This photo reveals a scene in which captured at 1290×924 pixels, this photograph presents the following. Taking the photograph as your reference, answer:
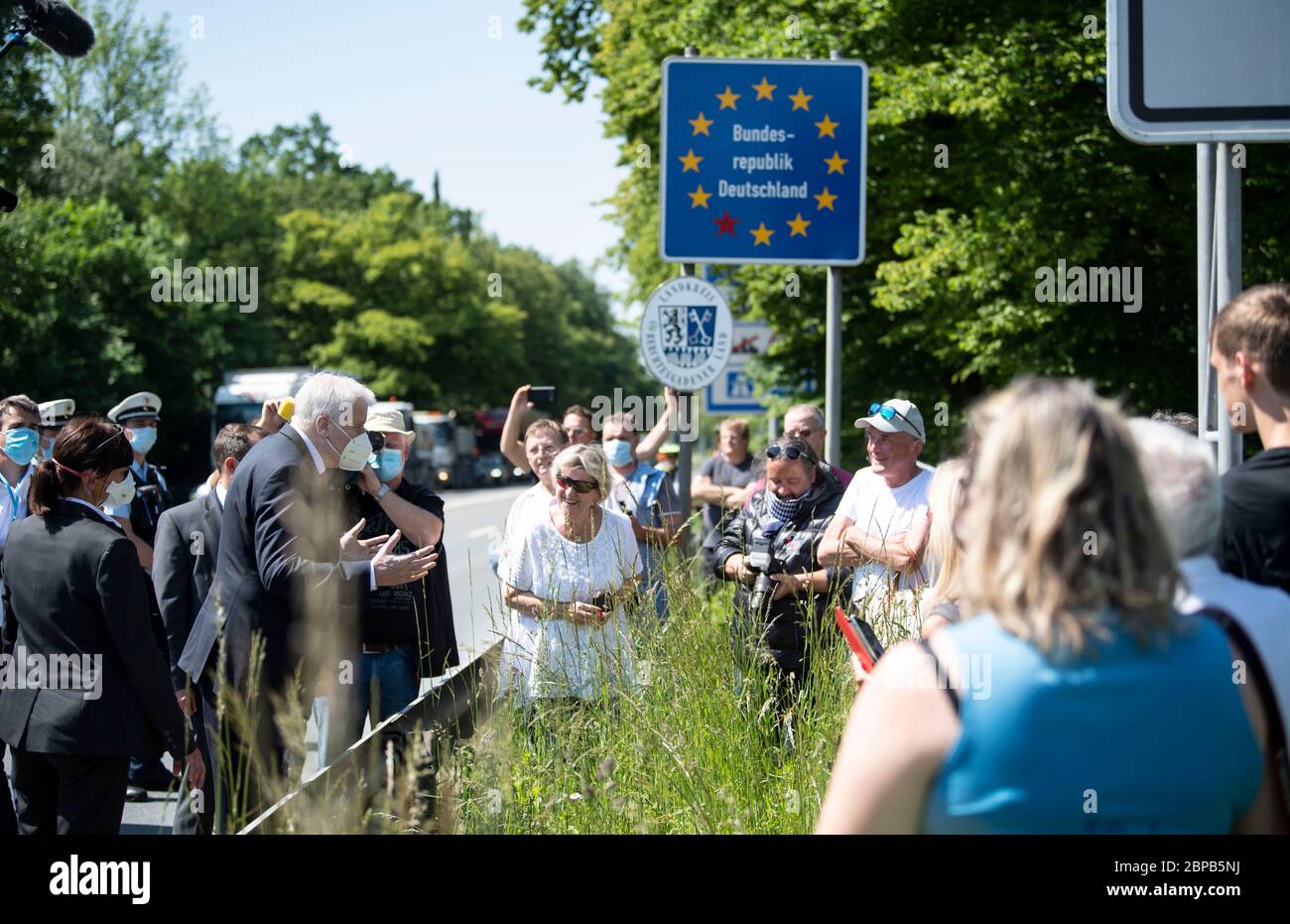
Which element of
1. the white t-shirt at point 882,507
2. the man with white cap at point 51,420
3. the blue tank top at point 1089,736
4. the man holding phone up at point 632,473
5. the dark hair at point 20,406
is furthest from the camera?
the man holding phone up at point 632,473

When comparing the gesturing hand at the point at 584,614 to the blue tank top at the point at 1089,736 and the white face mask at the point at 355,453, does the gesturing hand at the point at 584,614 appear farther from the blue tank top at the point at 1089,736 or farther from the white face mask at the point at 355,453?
the blue tank top at the point at 1089,736

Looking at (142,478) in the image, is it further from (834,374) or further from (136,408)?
(834,374)

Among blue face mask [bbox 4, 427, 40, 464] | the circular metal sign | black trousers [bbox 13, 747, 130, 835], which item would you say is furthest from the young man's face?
the circular metal sign

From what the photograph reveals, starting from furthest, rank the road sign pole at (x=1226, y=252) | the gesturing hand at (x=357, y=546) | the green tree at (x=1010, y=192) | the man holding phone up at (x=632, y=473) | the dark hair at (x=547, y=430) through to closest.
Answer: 1. the green tree at (x=1010, y=192)
2. the man holding phone up at (x=632, y=473)
3. the dark hair at (x=547, y=430)
4. the gesturing hand at (x=357, y=546)
5. the road sign pole at (x=1226, y=252)

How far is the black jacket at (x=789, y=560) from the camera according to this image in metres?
Answer: 5.75

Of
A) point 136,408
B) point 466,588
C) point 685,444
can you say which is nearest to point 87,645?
point 136,408

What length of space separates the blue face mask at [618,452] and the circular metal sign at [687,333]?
31.6 inches

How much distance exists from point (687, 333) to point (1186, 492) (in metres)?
7.70

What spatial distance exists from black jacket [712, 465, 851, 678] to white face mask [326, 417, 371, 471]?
1447mm

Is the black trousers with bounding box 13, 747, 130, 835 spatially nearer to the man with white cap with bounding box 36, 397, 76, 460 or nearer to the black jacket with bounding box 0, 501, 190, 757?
the black jacket with bounding box 0, 501, 190, 757

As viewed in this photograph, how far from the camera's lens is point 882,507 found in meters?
6.39

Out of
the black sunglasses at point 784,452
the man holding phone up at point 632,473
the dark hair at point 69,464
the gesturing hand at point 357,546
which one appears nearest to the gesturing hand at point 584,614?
the gesturing hand at point 357,546

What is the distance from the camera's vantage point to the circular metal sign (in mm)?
9922
